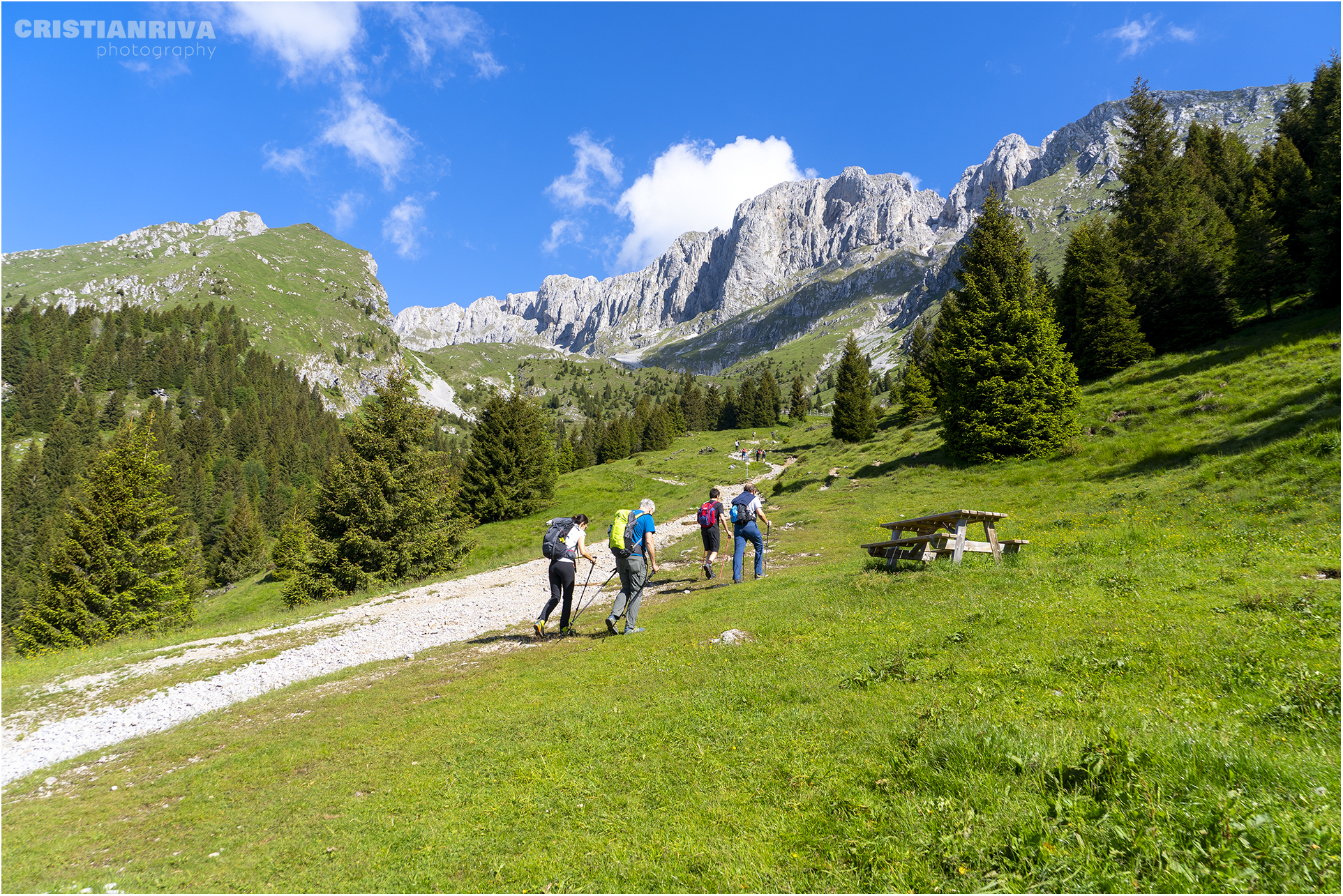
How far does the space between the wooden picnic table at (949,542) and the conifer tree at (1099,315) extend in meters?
26.4

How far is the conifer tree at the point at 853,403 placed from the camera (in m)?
57.7

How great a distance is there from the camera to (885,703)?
22.4 ft

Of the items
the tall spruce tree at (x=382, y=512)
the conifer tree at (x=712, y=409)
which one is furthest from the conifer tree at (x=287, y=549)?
the conifer tree at (x=712, y=409)

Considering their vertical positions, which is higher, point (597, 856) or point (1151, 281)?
point (1151, 281)

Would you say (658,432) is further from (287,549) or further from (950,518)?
(950,518)

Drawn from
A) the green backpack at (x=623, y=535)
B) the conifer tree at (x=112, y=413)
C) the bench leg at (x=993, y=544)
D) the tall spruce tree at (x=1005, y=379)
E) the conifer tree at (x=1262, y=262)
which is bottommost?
the bench leg at (x=993, y=544)

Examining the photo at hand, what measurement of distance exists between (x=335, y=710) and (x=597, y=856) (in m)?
8.25

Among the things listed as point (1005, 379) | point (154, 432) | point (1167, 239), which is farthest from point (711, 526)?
point (154, 432)

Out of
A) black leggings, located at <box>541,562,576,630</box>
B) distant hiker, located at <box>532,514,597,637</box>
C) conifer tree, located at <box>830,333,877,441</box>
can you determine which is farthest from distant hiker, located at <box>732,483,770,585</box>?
conifer tree, located at <box>830,333,877,441</box>

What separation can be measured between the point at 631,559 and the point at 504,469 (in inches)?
1532

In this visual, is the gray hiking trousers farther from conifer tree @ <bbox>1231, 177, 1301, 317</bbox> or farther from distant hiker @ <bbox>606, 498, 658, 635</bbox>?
conifer tree @ <bbox>1231, 177, 1301, 317</bbox>

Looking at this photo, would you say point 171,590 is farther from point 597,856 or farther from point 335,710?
point 597,856

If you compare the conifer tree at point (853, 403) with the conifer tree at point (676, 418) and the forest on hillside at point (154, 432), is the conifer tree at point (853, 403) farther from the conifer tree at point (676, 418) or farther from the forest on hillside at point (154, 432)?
the forest on hillside at point (154, 432)

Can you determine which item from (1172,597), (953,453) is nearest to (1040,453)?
(953,453)
